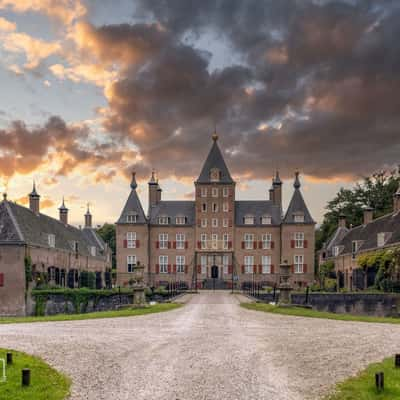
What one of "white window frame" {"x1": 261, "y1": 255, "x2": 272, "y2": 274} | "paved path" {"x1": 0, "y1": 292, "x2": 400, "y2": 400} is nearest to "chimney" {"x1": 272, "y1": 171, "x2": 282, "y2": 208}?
"white window frame" {"x1": 261, "y1": 255, "x2": 272, "y2": 274}

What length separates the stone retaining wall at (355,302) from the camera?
3484 centimetres

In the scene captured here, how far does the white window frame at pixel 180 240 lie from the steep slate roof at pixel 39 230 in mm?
10063

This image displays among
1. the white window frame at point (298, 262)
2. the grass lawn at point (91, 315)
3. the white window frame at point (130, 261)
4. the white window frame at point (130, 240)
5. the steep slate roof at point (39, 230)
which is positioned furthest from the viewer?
the white window frame at point (130, 240)

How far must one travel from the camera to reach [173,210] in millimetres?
58531

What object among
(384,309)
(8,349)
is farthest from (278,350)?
(384,309)

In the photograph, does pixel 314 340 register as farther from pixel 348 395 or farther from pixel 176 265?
pixel 176 265

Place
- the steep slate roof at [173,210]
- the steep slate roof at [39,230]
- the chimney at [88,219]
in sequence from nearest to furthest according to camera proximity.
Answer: the steep slate roof at [39,230]
the steep slate roof at [173,210]
the chimney at [88,219]

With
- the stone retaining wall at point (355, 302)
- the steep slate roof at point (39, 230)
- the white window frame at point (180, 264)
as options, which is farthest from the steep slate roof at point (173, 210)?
the stone retaining wall at point (355, 302)

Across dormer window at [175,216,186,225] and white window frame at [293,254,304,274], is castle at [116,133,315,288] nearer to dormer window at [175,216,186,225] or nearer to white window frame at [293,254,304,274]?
dormer window at [175,216,186,225]

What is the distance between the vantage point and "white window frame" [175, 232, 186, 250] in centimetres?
5706

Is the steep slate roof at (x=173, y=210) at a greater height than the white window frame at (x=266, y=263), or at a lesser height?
greater

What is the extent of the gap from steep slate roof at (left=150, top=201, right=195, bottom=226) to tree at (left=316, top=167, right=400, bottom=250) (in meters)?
22.9

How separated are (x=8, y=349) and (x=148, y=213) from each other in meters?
45.1

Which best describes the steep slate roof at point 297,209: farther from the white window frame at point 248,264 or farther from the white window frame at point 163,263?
the white window frame at point 163,263
